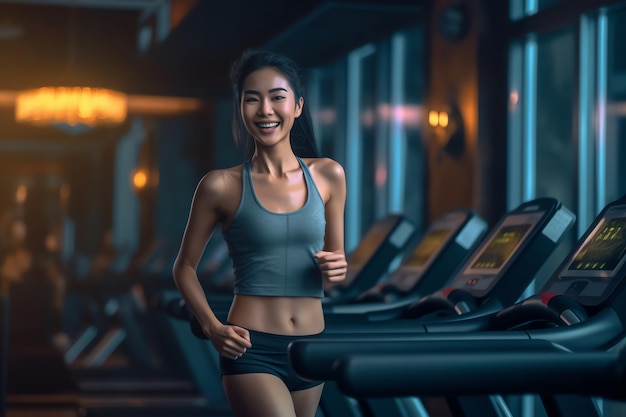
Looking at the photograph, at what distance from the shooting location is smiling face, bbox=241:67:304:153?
1.76 m

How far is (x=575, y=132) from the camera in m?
4.19

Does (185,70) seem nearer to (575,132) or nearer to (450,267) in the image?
(575,132)

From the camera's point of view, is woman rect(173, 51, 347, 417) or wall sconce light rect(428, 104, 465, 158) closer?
woman rect(173, 51, 347, 417)

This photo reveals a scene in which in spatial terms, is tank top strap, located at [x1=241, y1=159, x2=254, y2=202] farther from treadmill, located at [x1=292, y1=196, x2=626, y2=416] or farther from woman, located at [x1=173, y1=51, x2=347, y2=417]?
treadmill, located at [x1=292, y1=196, x2=626, y2=416]

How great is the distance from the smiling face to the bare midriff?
27cm

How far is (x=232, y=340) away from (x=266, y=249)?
16 centimetres

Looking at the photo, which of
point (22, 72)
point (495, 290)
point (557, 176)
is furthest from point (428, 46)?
point (22, 72)

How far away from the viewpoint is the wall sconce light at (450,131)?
4.86m

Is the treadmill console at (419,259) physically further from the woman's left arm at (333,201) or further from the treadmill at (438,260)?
the woman's left arm at (333,201)

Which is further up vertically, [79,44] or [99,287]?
[79,44]

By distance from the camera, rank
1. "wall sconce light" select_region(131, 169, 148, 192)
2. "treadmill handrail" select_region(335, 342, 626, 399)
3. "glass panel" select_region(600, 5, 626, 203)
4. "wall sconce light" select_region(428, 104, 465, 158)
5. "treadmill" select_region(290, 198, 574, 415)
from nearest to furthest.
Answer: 1. "treadmill handrail" select_region(335, 342, 626, 399)
2. "treadmill" select_region(290, 198, 574, 415)
3. "glass panel" select_region(600, 5, 626, 203)
4. "wall sconce light" select_region(428, 104, 465, 158)
5. "wall sconce light" select_region(131, 169, 148, 192)

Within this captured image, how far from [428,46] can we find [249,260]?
12.5 feet

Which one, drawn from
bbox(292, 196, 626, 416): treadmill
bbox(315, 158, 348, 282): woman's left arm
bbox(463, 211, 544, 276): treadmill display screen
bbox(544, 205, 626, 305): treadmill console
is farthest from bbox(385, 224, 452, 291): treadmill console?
bbox(315, 158, 348, 282): woman's left arm

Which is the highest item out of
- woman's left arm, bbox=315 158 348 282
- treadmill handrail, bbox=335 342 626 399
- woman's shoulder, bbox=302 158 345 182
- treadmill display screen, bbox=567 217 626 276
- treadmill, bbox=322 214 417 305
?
woman's shoulder, bbox=302 158 345 182
